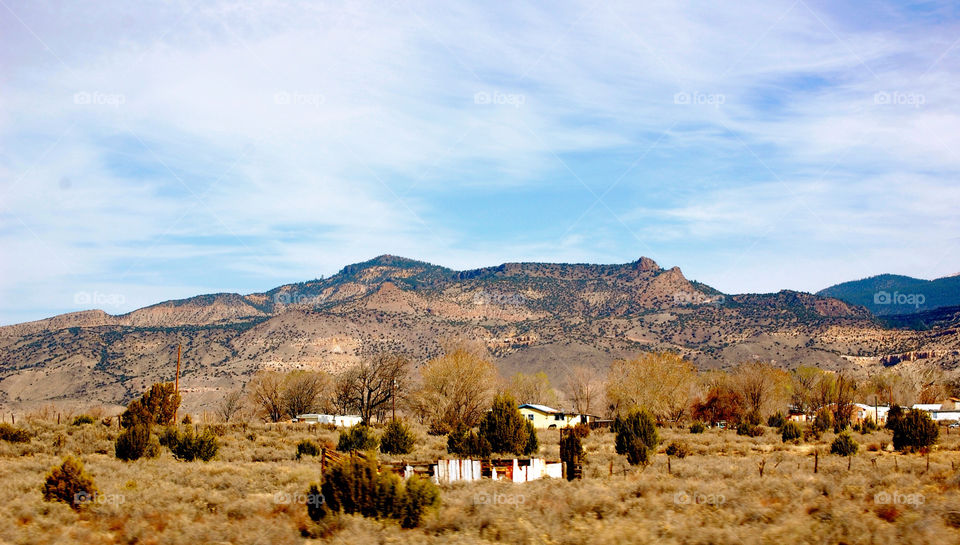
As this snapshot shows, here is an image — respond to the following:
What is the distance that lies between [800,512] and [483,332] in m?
140

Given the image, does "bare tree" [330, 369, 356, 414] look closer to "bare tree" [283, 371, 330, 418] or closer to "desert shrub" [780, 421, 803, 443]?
"bare tree" [283, 371, 330, 418]

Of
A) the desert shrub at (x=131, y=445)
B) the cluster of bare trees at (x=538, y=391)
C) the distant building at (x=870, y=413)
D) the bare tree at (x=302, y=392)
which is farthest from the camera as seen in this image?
the distant building at (x=870, y=413)

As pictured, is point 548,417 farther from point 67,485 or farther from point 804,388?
point 67,485

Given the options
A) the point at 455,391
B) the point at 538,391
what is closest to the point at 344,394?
the point at 455,391

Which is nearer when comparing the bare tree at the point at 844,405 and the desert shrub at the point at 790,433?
the desert shrub at the point at 790,433

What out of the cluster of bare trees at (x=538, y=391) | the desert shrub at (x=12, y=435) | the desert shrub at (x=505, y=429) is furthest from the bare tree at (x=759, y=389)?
the desert shrub at (x=12, y=435)

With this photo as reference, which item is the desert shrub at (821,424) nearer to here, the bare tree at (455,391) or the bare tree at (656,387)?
the bare tree at (656,387)

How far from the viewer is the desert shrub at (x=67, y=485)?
17141 mm

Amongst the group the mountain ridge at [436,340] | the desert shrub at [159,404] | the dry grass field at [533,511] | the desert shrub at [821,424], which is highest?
the mountain ridge at [436,340]

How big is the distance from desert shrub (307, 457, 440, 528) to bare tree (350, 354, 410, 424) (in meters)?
55.5

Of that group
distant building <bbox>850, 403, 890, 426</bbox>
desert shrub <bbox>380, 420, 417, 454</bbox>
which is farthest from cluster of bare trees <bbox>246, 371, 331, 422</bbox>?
distant building <bbox>850, 403, 890, 426</bbox>

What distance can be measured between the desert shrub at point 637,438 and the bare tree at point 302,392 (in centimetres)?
5188

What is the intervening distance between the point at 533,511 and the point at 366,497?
3359mm

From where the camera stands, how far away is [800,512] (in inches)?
545
